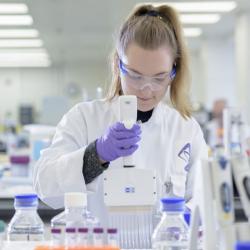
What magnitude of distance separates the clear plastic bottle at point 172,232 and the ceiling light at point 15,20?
6.78 metres

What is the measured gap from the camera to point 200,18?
26.1 feet

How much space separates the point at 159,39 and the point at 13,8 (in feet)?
19.2

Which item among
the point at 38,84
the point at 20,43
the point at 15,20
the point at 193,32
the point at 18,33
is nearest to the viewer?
the point at 15,20

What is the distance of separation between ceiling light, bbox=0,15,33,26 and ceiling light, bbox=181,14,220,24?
7.33 feet

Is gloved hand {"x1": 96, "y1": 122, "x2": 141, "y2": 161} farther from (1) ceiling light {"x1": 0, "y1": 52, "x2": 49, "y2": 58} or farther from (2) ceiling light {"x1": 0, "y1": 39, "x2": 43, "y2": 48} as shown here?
(1) ceiling light {"x1": 0, "y1": 52, "x2": 49, "y2": 58}

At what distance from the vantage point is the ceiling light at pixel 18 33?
871 cm

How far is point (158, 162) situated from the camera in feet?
5.36

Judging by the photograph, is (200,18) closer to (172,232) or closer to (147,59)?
(147,59)

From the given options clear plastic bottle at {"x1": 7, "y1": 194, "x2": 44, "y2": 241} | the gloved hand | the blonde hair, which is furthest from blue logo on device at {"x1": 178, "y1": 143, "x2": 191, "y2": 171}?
clear plastic bottle at {"x1": 7, "y1": 194, "x2": 44, "y2": 241}

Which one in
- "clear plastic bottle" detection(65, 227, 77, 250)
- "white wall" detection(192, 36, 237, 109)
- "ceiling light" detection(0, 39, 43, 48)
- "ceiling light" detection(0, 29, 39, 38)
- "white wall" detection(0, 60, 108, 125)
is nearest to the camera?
"clear plastic bottle" detection(65, 227, 77, 250)

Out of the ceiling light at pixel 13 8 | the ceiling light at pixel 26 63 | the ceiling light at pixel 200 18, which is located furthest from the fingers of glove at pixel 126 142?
the ceiling light at pixel 26 63

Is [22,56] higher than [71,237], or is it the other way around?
[22,56]

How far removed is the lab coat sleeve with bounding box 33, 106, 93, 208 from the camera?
4.59ft

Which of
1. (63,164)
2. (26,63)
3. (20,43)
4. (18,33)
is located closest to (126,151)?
(63,164)
